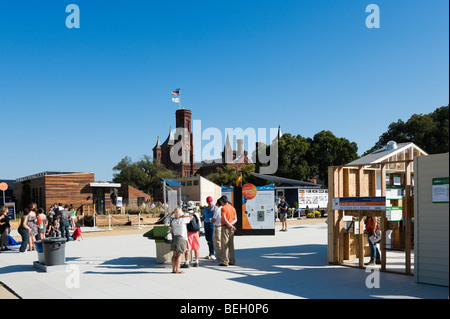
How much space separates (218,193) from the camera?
5341 centimetres

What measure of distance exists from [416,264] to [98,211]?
28.2 meters

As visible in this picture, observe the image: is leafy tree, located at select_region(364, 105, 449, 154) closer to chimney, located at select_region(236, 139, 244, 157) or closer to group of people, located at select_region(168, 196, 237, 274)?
group of people, located at select_region(168, 196, 237, 274)

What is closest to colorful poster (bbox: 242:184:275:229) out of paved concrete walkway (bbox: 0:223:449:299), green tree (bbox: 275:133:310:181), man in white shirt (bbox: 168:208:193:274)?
paved concrete walkway (bbox: 0:223:449:299)

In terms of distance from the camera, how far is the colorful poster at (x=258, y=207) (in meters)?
18.1

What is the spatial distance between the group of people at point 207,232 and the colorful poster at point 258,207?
20.8ft

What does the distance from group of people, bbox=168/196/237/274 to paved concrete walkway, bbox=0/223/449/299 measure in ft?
1.19

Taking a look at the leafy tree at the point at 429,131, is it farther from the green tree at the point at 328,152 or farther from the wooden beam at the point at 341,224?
the wooden beam at the point at 341,224

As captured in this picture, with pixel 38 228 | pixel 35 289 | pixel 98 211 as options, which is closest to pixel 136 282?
pixel 35 289

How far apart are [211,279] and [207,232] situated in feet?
9.27

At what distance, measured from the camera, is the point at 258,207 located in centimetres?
1825

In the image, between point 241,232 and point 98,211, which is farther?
point 98,211

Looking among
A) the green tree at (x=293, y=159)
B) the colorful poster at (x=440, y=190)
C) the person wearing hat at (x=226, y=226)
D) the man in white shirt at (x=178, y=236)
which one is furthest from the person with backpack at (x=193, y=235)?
the green tree at (x=293, y=159)
